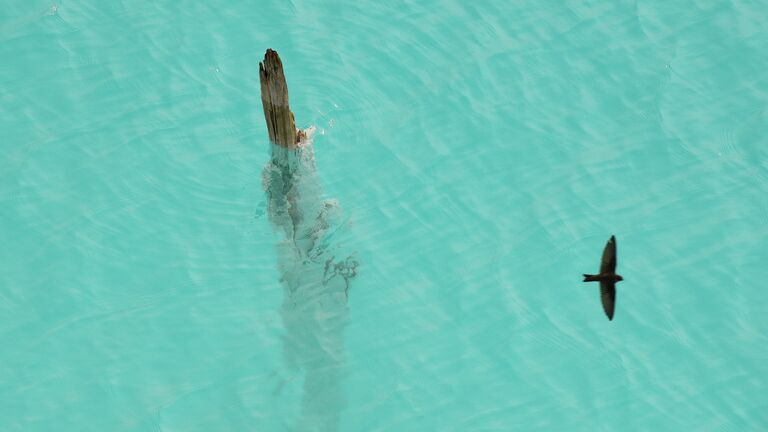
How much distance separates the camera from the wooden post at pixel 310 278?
609cm

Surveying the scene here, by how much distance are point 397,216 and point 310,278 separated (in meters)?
0.72

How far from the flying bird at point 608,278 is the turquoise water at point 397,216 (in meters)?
0.61

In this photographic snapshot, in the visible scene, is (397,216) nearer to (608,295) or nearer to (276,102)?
(608,295)

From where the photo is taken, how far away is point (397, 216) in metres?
6.82

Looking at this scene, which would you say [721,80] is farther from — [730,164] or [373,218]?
[373,218]

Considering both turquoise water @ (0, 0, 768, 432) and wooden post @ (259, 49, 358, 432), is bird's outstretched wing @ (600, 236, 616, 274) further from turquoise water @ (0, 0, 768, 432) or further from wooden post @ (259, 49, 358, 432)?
wooden post @ (259, 49, 358, 432)

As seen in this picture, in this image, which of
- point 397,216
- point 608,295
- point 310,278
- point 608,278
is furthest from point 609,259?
point 310,278

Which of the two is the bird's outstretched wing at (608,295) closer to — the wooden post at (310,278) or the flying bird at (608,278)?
the flying bird at (608,278)

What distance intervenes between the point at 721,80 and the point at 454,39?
182 cm

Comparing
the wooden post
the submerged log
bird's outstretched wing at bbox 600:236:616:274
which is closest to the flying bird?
bird's outstretched wing at bbox 600:236:616:274

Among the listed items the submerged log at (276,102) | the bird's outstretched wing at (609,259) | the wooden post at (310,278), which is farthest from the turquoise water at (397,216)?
the bird's outstretched wing at (609,259)

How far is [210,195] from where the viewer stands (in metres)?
6.87

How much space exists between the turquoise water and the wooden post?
2 cm

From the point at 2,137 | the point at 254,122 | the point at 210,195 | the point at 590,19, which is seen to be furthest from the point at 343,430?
the point at 590,19
